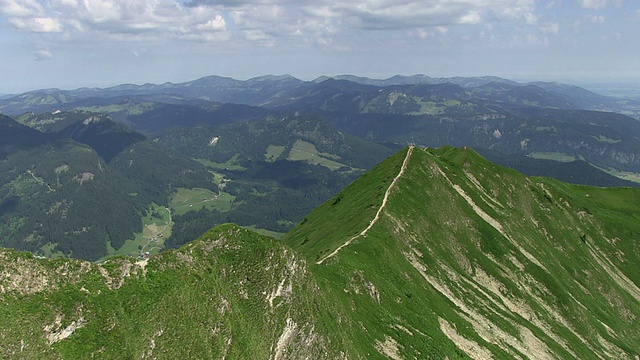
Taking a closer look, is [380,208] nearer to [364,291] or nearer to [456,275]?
[456,275]

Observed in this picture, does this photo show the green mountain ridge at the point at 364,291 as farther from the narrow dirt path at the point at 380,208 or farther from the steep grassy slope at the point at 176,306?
the narrow dirt path at the point at 380,208

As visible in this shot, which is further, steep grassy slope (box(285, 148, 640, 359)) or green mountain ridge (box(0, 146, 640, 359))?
steep grassy slope (box(285, 148, 640, 359))

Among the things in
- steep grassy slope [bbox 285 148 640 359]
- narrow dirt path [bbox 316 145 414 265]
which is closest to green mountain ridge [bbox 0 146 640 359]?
steep grassy slope [bbox 285 148 640 359]

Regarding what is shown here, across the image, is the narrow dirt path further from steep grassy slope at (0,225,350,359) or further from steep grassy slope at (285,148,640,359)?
steep grassy slope at (0,225,350,359)

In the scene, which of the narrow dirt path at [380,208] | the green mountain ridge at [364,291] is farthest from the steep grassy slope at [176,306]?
the narrow dirt path at [380,208]

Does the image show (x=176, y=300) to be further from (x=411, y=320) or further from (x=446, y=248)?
(x=446, y=248)

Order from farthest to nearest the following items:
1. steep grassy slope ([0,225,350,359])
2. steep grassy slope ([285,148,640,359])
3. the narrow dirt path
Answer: the narrow dirt path, steep grassy slope ([285,148,640,359]), steep grassy slope ([0,225,350,359])
